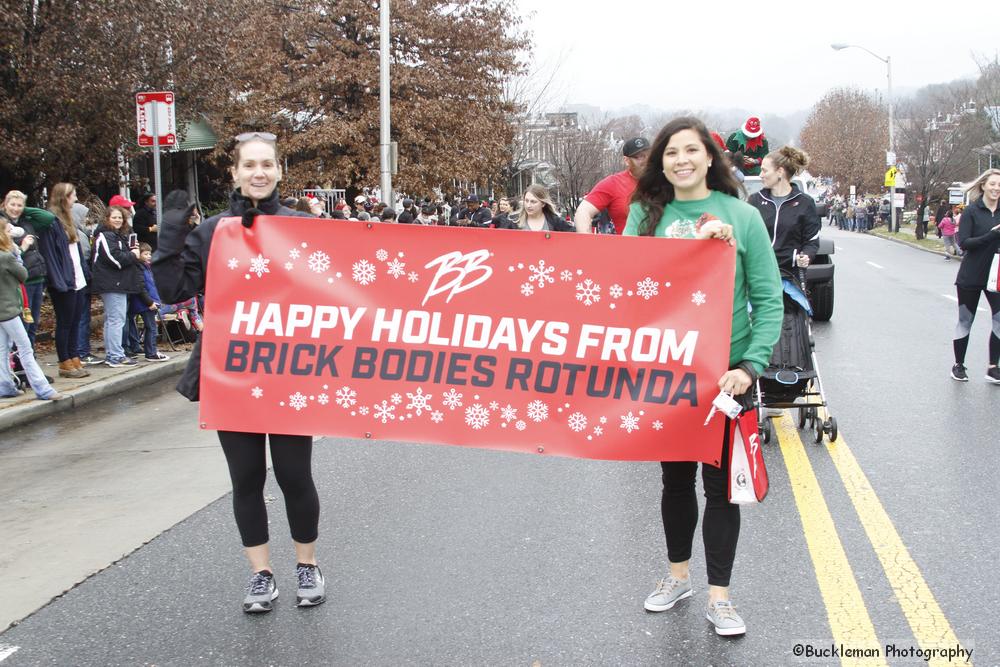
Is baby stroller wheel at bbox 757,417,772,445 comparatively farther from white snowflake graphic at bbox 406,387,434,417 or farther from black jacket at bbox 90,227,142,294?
black jacket at bbox 90,227,142,294

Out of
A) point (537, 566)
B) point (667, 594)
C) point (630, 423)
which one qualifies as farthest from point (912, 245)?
point (630, 423)

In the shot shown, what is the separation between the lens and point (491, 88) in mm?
28531

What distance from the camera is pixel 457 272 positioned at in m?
3.96

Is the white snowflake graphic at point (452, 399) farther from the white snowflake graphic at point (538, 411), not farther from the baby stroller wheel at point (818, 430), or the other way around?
the baby stroller wheel at point (818, 430)

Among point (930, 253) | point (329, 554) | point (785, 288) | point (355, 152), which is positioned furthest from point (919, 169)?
point (329, 554)

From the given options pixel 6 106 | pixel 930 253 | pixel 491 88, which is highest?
pixel 491 88

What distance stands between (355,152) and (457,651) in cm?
2439

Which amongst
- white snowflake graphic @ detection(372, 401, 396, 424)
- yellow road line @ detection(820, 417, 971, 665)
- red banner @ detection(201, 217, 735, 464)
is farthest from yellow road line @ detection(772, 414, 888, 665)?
white snowflake graphic @ detection(372, 401, 396, 424)

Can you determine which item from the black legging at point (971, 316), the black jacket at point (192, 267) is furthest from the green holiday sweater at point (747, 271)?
the black legging at point (971, 316)

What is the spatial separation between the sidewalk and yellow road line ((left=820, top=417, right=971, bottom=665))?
6541mm

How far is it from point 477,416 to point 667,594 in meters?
1.05

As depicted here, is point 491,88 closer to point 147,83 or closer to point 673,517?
point 147,83

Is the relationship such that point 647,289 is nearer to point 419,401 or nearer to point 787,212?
point 419,401

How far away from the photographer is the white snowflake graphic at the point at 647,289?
148 inches
